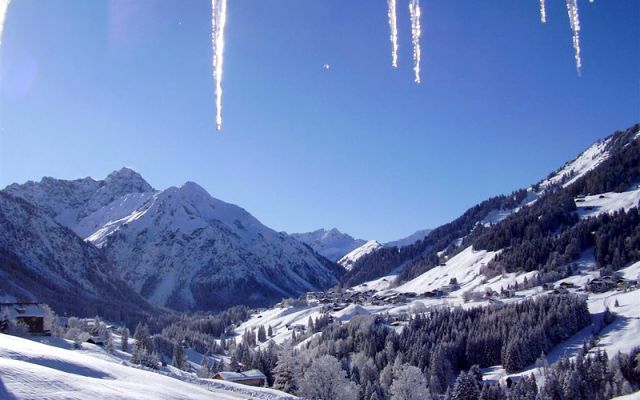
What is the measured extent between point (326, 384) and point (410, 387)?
17617mm

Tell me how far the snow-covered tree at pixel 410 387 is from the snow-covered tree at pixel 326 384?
9.70m

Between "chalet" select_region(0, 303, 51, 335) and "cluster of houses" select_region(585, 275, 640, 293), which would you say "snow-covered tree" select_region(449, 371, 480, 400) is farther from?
"cluster of houses" select_region(585, 275, 640, 293)

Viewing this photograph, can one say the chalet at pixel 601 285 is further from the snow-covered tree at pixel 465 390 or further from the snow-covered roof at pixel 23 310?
the snow-covered roof at pixel 23 310

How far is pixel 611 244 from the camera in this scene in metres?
199

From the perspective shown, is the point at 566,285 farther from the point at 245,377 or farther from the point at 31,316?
the point at 31,316

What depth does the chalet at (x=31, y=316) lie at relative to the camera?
283ft

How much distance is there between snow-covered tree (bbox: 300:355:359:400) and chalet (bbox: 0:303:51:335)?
42.5m

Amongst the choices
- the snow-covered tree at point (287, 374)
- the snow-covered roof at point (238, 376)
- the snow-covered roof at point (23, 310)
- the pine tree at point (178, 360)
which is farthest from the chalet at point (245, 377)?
the snow-covered roof at point (23, 310)

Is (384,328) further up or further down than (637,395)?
further down

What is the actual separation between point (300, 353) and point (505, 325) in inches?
2075

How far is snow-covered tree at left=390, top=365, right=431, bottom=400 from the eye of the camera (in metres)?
91.9

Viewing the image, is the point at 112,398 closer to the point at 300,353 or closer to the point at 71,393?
the point at 71,393

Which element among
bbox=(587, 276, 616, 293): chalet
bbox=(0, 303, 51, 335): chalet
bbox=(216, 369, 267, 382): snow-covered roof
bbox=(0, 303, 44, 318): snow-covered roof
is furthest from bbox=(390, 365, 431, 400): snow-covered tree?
bbox=(587, 276, 616, 293): chalet

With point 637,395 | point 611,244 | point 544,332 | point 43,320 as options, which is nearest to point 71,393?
point 637,395
